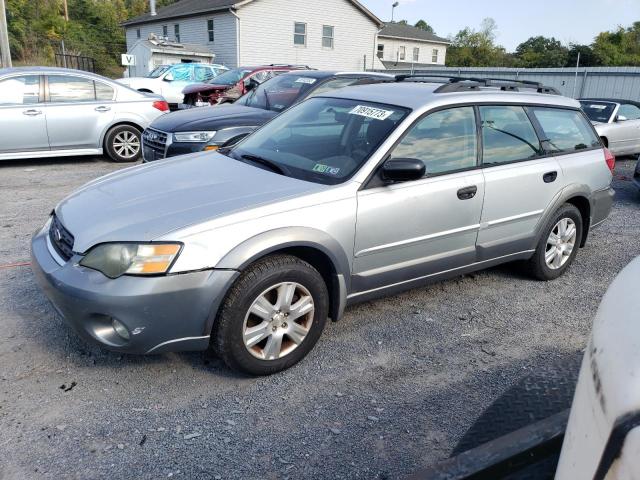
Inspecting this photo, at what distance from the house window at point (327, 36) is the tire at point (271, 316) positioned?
99.2 ft

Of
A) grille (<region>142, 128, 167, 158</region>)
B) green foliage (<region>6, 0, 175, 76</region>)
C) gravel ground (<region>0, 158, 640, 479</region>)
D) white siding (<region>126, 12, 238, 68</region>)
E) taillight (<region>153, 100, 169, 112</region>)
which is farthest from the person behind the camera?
green foliage (<region>6, 0, 175, 76</region>)

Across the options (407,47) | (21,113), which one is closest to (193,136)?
(21,113)

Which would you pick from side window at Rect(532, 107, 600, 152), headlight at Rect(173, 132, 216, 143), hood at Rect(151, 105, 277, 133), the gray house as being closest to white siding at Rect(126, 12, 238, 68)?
the gray house

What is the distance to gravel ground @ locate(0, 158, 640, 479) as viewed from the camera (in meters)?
2.59

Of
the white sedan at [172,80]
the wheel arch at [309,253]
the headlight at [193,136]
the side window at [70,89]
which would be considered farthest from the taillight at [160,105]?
the white sedan at [172,80]

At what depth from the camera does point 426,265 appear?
385 centimetres

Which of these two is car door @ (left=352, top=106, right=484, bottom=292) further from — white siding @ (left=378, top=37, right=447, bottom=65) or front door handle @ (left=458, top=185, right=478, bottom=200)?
white siding @ (left=378, top=37, right=447, bottom=65)

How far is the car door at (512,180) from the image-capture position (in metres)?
4.11

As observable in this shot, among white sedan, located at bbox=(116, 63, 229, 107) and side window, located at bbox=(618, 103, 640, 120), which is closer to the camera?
side window, located at bbox=(618, 103, 640, 120)

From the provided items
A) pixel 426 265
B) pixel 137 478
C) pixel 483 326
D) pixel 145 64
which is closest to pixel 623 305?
pixel 137 478

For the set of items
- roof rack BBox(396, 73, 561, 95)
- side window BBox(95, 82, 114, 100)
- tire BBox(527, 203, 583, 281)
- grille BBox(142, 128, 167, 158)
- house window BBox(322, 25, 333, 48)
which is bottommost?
tire BBox(527, 203, 583, 281)

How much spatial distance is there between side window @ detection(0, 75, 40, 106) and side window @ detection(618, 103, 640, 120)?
1108cm

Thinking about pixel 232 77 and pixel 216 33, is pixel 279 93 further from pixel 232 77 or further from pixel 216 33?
pixel 216 33

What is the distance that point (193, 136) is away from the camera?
698 centimetres
